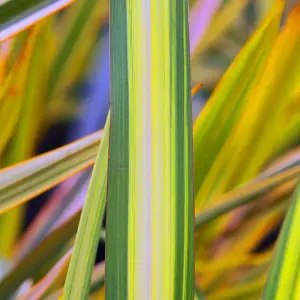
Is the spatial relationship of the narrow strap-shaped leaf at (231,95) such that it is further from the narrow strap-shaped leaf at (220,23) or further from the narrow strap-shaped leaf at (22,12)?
the narrow strap-shaped leaf at (22,12)

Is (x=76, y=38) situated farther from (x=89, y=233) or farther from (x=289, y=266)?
(x=289, y=266)

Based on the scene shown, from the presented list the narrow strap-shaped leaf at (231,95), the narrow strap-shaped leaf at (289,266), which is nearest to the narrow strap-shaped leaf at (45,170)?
the narrow strap-shaped leaf at (231,95)

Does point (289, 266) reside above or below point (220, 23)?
below

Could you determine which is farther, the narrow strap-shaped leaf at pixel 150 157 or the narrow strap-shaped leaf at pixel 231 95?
the narrow strap-shaped leaf at pixel 231 95

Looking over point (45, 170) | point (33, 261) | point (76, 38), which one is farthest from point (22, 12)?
point (33, 261)

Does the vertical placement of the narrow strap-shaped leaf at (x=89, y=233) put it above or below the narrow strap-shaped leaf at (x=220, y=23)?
below

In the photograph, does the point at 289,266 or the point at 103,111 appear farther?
the point at 103,111
